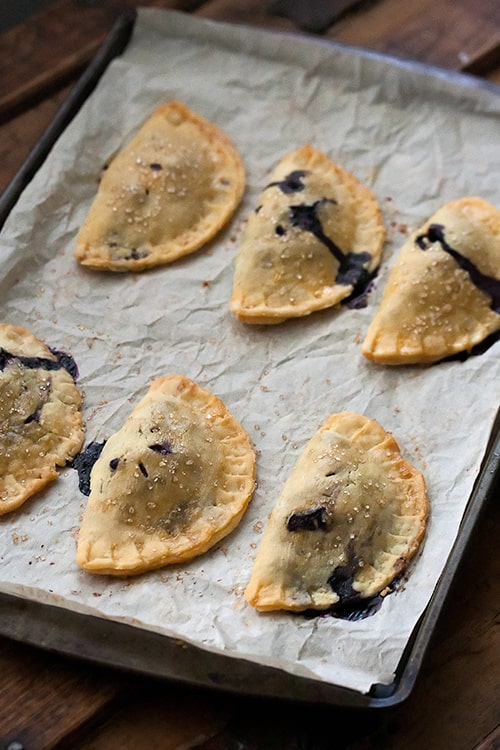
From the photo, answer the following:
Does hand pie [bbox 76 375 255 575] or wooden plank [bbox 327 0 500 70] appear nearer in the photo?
hand pie [bbox 76 375 255 575]

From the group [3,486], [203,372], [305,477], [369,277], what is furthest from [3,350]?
[369,277]

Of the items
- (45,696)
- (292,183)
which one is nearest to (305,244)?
(292,183)

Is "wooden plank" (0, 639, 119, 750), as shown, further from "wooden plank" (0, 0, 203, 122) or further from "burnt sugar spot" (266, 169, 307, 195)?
"wooden plank" (0, 0, 203, 122)

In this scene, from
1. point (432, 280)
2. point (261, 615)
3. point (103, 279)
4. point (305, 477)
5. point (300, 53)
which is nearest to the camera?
point (261, 615)

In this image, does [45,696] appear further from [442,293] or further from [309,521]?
[442,293]

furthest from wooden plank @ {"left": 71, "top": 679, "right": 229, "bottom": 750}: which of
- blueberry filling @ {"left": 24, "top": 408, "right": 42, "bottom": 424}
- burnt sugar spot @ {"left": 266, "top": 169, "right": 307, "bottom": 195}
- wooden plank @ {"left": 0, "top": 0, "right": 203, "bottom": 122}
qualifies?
wooden plank @ {"left": 0, "top": 0, "right": 203, "bottom": 122}

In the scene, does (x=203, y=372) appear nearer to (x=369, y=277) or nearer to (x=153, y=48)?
(x=369, y=277)

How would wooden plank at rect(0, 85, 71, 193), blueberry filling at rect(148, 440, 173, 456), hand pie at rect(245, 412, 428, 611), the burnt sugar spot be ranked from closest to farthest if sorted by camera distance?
hand pie at rect(245, 412, 428, 611) < blueberry filling at rect(148, 440, 173, 456) < the burnt sugar spot < wooden plank at rect(0, 85, 71, 193)
